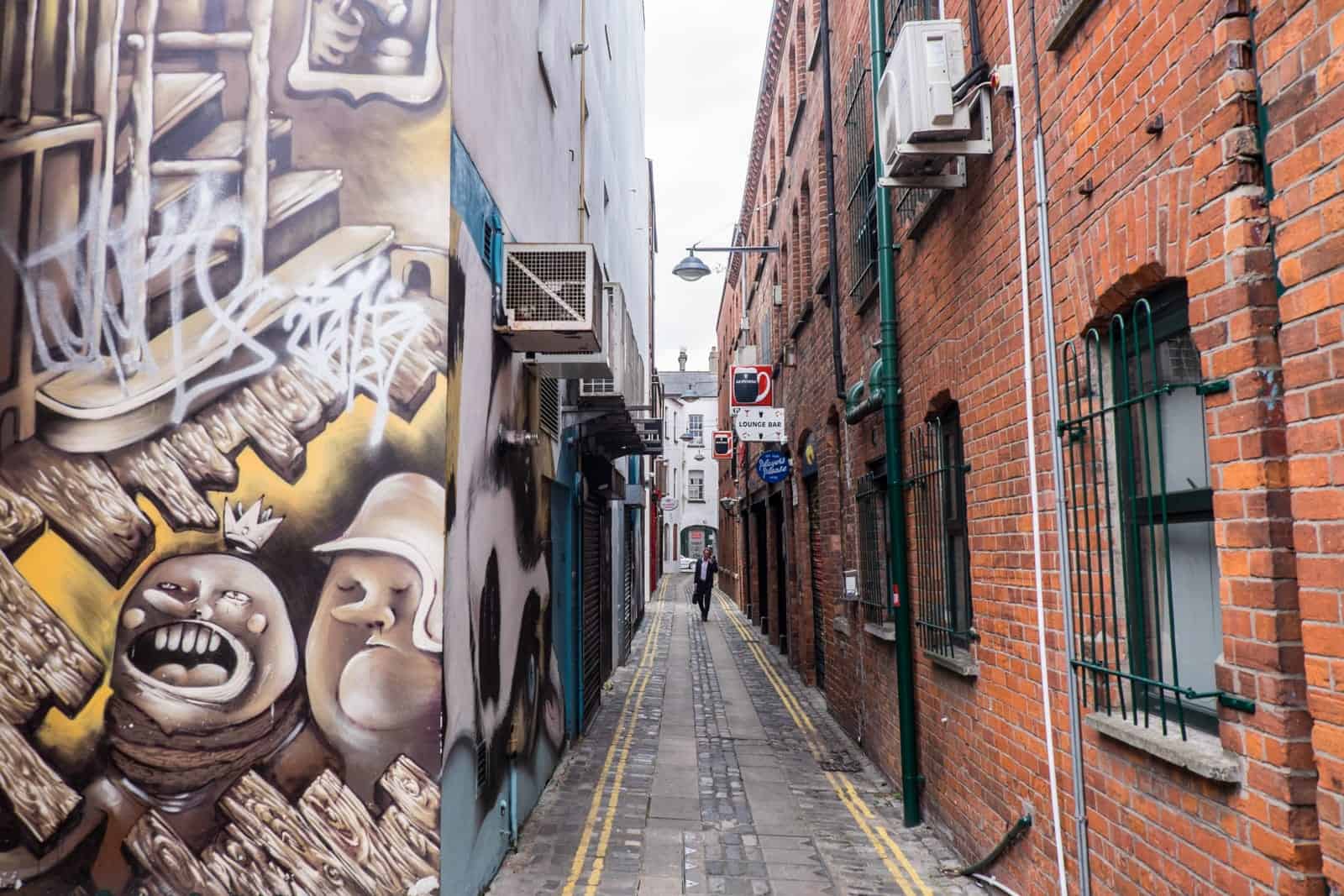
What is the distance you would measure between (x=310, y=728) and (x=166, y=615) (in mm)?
891

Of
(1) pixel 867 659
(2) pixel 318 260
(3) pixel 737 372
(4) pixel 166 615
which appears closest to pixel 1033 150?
(2) pixel 318 260

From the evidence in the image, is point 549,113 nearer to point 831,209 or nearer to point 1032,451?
point 831,209

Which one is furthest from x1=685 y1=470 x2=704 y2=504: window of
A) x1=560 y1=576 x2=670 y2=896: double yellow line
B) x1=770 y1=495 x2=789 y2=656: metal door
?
x1=560 y1=576 x2=670 y2=896: double yellow line

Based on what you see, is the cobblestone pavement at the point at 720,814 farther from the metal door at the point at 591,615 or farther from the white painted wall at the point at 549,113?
the white painted wall at the point at 549,113

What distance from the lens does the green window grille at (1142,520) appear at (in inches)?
134

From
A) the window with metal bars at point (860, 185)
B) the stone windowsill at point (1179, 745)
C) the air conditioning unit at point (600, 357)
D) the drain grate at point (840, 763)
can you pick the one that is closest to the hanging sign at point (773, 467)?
the window with metal bars at point (860, 185)

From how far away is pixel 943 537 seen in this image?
6297 mm

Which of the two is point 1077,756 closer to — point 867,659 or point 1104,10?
point 1104,10

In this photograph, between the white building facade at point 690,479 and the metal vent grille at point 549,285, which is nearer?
the metal vent grille at point 549,285

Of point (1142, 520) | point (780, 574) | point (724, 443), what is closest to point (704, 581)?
point (724, 443)

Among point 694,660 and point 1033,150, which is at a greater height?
point 1033,150

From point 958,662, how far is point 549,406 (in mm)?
3942

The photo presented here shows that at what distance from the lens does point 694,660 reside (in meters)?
16.0

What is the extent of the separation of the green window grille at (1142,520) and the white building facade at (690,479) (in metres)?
42.9
